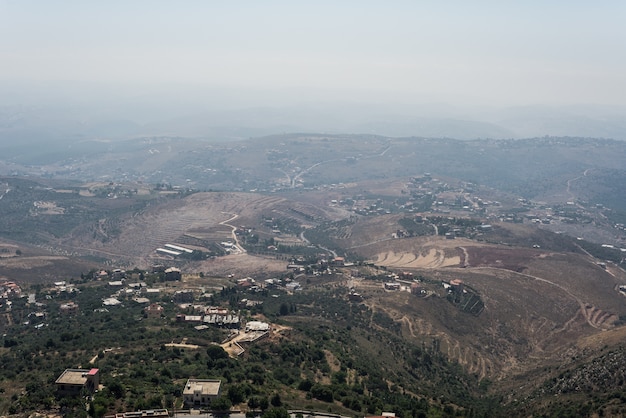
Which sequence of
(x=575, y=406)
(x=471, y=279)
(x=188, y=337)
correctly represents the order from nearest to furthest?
(x=575, y=406) → (x=188, y=337) → (x=471, y=279)

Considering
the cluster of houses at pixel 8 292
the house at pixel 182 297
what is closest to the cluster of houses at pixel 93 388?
the house at pixel 182 297

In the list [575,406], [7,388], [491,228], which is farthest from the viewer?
[491,228]

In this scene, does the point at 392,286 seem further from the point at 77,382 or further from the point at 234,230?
the point at 234,230

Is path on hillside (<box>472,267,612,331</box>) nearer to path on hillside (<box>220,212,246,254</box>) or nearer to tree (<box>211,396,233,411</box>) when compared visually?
tree (<box>211,396,233,411</box>)

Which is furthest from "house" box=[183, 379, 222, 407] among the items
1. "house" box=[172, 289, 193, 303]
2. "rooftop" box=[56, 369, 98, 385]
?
"house" box=[172, 289, 193, 303]

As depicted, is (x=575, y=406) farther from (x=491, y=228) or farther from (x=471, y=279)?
(x=491, y=228)

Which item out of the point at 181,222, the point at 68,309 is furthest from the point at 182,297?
the point at 181,222

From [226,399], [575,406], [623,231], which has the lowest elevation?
[623,231]

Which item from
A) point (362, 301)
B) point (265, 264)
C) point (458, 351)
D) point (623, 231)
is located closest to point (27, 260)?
point (265, 264)
